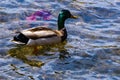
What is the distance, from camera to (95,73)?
10.8 m

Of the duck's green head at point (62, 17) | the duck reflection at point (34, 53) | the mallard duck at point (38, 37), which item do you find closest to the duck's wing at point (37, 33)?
the mallard duck at point (38, 37)

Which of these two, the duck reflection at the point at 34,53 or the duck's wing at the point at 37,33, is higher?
the duck's wing at the point at 37,33

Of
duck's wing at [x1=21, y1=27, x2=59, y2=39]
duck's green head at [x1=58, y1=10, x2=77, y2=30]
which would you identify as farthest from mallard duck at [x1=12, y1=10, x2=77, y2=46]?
duck's green head at [x1=58, y1=10, x2=77, y2=30]

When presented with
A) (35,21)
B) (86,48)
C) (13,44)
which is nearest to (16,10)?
(35,21)

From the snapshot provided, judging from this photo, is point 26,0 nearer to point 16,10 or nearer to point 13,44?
point 16,10

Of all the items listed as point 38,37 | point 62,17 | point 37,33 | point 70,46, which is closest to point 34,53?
point 38,37

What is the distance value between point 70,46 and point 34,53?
48.5 inches

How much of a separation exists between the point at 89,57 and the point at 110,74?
1.20 meters

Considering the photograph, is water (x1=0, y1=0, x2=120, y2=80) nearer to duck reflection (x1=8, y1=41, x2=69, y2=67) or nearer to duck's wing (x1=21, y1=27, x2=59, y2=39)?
duck reflection (x1=8, y1=41, x2=69, y2=67)

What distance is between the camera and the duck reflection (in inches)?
455

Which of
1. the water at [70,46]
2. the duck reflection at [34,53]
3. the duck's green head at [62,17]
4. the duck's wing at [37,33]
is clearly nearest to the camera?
the water at [70,46]

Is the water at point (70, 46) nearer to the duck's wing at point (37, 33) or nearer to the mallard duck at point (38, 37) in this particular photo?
the mallard duck at point (38, 37)

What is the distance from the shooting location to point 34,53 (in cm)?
1219

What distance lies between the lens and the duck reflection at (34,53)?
37.9ft
